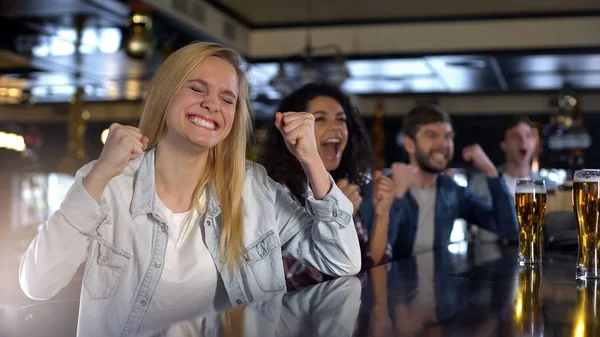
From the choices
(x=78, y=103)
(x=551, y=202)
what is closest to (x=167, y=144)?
(x=551, y=202)

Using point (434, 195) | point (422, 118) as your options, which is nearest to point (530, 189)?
point (434, 195)

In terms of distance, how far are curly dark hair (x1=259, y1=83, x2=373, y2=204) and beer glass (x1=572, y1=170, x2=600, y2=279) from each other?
3.04 ft

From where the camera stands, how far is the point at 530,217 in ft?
6.48

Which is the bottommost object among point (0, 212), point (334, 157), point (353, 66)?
point (0, 212)

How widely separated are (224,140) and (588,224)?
0.90 m

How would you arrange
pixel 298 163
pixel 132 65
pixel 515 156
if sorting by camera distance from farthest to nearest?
pixel 132 65
pixel 515 156
pixel 298 163

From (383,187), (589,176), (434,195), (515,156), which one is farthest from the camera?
(515,156)

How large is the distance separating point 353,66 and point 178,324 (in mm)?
7760

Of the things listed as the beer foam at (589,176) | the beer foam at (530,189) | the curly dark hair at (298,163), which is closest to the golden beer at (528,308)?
the beer foam at (589,176)

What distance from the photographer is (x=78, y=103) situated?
725 centimetres

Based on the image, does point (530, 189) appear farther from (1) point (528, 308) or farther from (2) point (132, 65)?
(2) point (132, 65)

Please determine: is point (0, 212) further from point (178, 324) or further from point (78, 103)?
point (178, 324)

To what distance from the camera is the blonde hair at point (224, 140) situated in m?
1.73

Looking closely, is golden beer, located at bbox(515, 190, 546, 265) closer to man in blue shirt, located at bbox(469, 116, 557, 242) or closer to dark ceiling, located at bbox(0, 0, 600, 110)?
man in blue shirt, located at bbox(469, 116, 557, 242)
